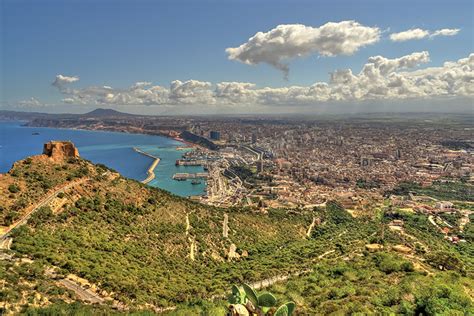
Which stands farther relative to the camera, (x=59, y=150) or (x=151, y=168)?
(x=151, y=168)

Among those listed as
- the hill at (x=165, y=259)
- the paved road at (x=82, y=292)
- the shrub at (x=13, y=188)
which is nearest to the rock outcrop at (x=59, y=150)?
the hill at (x=165, y=259)

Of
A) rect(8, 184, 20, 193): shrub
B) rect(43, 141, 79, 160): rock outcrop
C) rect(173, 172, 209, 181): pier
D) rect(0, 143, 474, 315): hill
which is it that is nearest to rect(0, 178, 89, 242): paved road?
rect(0, 143, 474, 315): hill

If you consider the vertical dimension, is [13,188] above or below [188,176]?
above

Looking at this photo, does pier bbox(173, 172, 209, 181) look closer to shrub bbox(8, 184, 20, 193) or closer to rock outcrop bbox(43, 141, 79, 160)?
rock outcrop bbox(43, 141, 79, 160)

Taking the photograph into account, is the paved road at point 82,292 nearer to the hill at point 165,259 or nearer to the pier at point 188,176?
the hill at point 165,259

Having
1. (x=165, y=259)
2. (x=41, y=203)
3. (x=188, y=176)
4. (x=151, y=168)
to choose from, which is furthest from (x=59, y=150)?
(x=151, y=168)

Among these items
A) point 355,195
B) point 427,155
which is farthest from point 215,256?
point 427,155

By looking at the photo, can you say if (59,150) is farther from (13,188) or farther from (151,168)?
(151,168)
